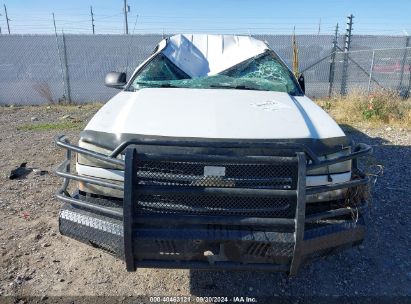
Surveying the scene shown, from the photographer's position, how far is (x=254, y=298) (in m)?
3.03

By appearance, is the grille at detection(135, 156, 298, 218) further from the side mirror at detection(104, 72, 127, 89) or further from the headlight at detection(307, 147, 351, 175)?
the side mirror at detection(104, 72, 127, 89)

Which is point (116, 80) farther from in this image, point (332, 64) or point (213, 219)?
point (332, 64)

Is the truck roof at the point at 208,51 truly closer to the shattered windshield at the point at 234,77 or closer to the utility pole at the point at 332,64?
the shattered windshield at the point at 234,77

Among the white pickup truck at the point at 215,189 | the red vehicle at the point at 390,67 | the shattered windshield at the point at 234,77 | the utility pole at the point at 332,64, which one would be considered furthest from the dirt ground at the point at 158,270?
the red vehicle at the point at 390,67

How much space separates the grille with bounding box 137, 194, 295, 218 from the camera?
2.44m

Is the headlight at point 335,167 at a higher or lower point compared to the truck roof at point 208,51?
lower

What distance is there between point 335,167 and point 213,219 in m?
0.95

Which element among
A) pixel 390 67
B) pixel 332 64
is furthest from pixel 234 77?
pixel 390 67

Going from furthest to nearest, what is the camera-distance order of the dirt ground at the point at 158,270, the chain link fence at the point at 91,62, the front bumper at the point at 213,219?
the chain link fence at the point at 91,62, the dirt ground at the point at 158,270, the front bumper at the point at 213,219

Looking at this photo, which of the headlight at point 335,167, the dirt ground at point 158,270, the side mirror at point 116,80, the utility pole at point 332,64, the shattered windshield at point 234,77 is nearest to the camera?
the headlight at point 335,167

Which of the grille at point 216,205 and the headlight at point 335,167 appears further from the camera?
the headlight at point 335,167

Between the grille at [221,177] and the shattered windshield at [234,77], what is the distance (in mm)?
1704

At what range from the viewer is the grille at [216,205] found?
2438mm

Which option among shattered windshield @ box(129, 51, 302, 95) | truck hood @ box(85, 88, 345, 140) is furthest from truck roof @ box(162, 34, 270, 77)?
truck hood @ box(85, 88, 345, 140)
